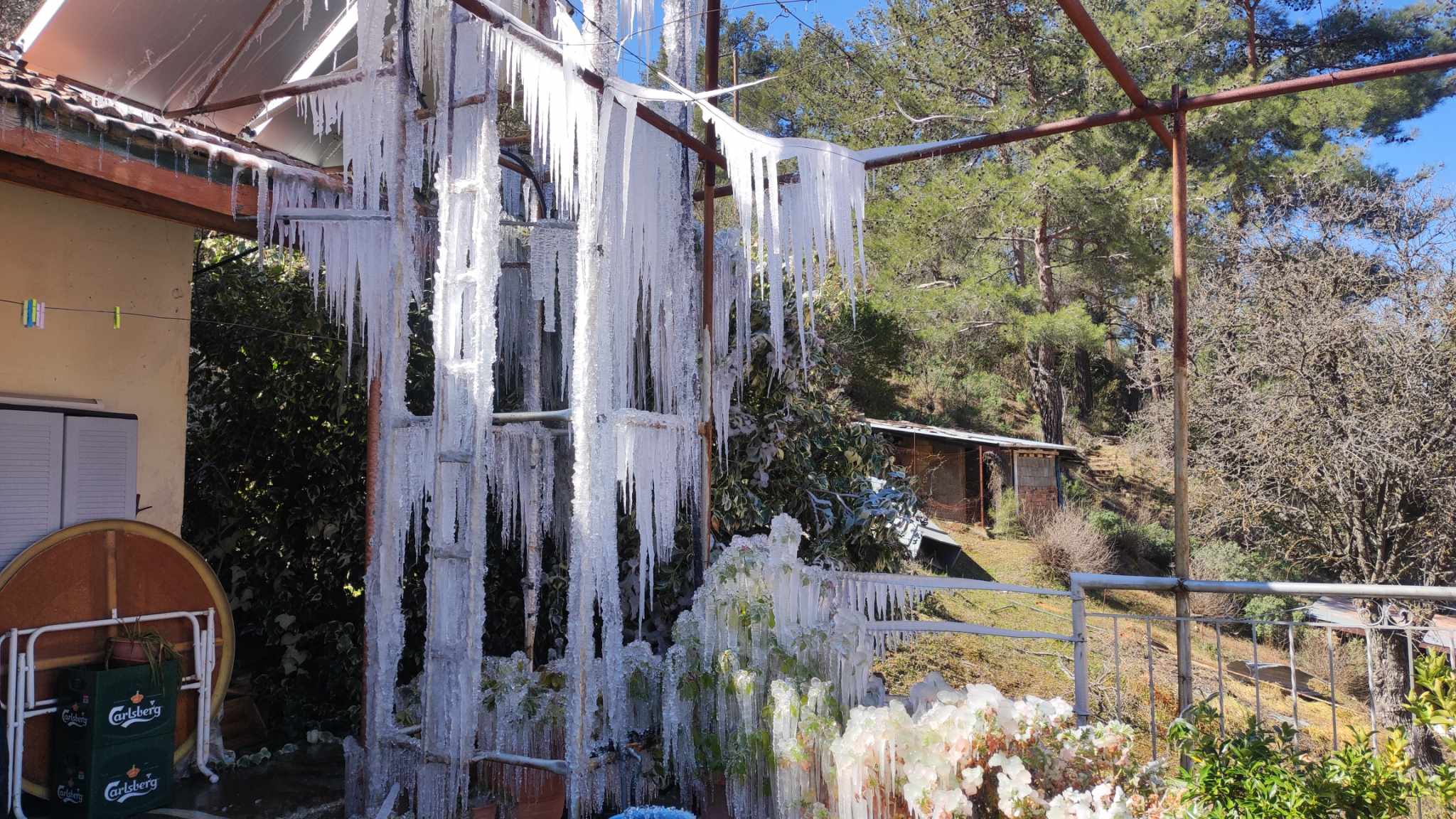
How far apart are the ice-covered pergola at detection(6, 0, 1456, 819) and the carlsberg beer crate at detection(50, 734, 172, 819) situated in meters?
1.00

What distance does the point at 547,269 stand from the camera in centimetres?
510

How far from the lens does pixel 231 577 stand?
628 centimetres

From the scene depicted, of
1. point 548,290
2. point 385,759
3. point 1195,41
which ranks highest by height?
point 1195,41

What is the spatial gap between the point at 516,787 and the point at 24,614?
2388 millimetres

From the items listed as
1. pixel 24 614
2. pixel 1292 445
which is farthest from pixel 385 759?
pixel 1292 445

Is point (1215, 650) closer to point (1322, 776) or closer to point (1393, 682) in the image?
point (1393, 682)

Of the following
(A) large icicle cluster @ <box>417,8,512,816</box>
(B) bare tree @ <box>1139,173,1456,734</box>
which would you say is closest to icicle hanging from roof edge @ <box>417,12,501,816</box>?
(A) large icicle cluster @ <box>417,8,512,816</box>

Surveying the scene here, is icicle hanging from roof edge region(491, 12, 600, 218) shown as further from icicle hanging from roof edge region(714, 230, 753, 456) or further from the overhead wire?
the overhead wire

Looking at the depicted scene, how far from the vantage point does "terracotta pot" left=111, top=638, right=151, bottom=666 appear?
4688 millimetres

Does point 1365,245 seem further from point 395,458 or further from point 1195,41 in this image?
point 395,458

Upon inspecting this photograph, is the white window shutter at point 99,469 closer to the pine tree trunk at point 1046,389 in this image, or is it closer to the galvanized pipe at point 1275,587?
the galvanized pipe at point 1275,587

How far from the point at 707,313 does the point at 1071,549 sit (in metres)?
12.9

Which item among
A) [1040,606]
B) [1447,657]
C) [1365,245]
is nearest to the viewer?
[1447,657]

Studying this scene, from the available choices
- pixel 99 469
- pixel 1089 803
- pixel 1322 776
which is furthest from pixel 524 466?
pixel 1322 776
